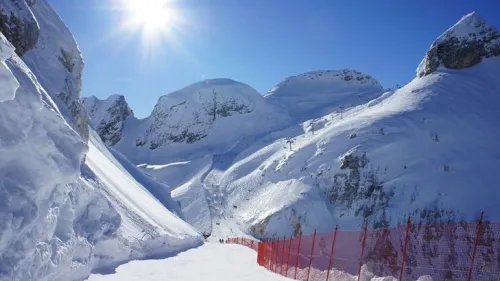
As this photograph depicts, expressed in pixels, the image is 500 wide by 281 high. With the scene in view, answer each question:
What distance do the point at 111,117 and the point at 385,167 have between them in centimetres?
11584

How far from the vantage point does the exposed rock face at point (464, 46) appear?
66.6 metres

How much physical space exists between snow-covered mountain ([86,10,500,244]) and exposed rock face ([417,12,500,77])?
0.17m

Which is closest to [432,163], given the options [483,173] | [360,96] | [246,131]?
[483,173]

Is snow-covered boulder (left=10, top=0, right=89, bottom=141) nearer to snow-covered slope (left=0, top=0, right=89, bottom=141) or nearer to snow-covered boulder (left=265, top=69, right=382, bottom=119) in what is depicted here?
snow-covered slope (left=0, top=0, right=89, bottom=141)

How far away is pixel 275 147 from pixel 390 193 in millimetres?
38534

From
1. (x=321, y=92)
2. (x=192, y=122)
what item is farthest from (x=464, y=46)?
(x=192, y=122)

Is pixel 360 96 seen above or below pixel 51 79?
above

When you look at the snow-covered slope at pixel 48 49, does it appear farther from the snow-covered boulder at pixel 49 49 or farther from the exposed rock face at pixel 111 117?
the exposed rock face at pixel 111 117

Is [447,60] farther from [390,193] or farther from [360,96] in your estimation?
[360,96]

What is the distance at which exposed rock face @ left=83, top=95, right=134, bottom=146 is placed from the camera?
433 ft

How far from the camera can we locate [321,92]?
461 feet

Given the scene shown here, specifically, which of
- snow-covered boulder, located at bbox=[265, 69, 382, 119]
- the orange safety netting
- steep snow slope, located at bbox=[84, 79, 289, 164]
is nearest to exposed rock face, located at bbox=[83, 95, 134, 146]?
steep snow slope, located at bbox=[84, 79, 289, 164]

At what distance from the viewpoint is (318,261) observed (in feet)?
48.6

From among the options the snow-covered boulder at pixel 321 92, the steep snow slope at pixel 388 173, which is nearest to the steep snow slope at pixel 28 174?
the steep snow slope at pixel 388 173
